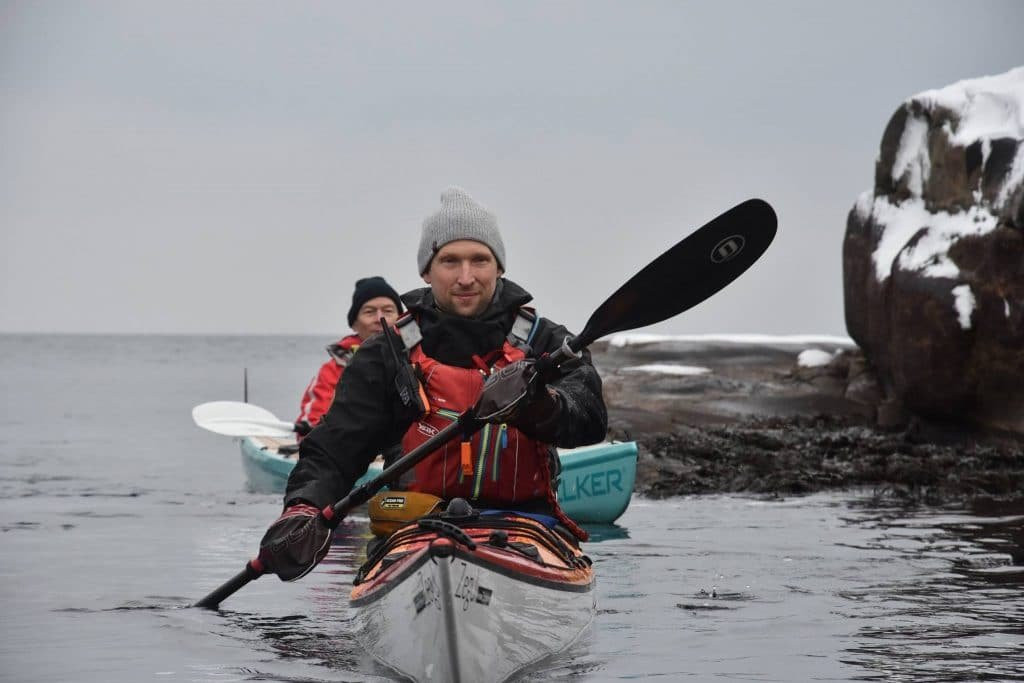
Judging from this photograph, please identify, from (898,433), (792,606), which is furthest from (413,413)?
(898,433)

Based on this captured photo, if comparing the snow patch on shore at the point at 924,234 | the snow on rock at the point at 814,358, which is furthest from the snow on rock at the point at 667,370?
the snow patch on shore at the point at 924,234

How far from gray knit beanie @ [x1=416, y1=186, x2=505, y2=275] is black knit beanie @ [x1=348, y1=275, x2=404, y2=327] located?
4810 mm

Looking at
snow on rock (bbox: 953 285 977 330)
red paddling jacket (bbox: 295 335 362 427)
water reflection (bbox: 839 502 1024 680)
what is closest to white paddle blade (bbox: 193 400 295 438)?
red paddling jacket (bbox: 295 335 362 427)

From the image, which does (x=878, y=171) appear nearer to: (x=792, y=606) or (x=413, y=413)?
(x=792, y=606)

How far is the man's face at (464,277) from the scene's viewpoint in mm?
5246

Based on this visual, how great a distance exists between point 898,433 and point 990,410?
1.61 meters

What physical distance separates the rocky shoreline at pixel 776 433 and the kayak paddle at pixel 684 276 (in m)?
4.87

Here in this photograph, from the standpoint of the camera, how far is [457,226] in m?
5.25

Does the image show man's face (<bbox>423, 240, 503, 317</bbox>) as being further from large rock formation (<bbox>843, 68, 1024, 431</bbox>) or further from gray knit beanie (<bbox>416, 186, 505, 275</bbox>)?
large rock formation (<bbox>843, 68, 1024, 431</bbox>)

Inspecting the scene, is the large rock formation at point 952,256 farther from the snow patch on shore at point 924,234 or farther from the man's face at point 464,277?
the man's face at point 464,277

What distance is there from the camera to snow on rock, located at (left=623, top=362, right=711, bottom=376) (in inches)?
812

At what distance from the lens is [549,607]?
15.9 ft

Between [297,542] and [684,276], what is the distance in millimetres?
1766

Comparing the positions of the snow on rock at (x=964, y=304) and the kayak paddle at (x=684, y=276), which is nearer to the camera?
the kayak paddle at (x=684, y=276)
